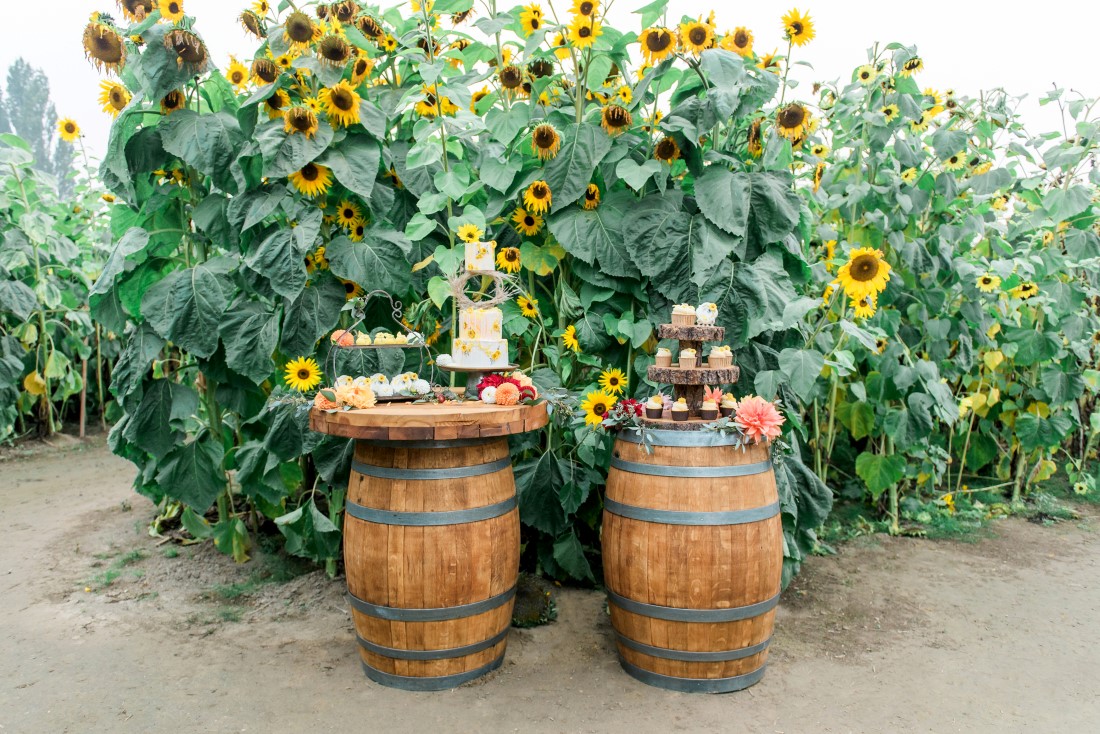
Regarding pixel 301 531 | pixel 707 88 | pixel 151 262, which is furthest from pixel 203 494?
pixel 707 88

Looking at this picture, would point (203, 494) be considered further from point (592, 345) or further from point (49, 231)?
point (49, 231)

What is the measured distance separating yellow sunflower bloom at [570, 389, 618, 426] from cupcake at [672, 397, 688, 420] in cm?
32

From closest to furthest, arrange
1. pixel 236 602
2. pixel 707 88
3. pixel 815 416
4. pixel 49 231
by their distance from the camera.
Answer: pixel 707 88 < pixel 236 602 < pixel 815 416 < pixel 49 231

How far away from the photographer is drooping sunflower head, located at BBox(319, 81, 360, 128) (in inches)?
116

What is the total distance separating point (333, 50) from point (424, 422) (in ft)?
4.78

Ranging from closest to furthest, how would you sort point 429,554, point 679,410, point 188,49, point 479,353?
point 429,554 < point 679,410 < point 479,353 < point 188,49

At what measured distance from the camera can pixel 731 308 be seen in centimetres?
298

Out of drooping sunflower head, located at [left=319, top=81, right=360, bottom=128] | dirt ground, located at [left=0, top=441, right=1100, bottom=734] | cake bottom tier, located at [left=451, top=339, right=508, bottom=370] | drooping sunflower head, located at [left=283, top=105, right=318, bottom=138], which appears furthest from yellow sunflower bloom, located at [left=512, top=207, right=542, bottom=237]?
dirt ground, located at [left=0, top=441, right=1100, bottom=734]

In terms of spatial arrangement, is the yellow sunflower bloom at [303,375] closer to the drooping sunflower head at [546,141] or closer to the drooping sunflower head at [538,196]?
the drooping sunflower head at [538,196]

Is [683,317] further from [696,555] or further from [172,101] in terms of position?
[172,101]

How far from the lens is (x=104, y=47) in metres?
3.05

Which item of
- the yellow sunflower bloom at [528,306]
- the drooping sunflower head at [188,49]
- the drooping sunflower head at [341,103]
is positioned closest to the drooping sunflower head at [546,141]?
the yellow sunflower bloom at [528,306]

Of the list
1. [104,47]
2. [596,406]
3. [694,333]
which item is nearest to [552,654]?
[596,406]

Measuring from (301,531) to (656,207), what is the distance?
6.51 feet
